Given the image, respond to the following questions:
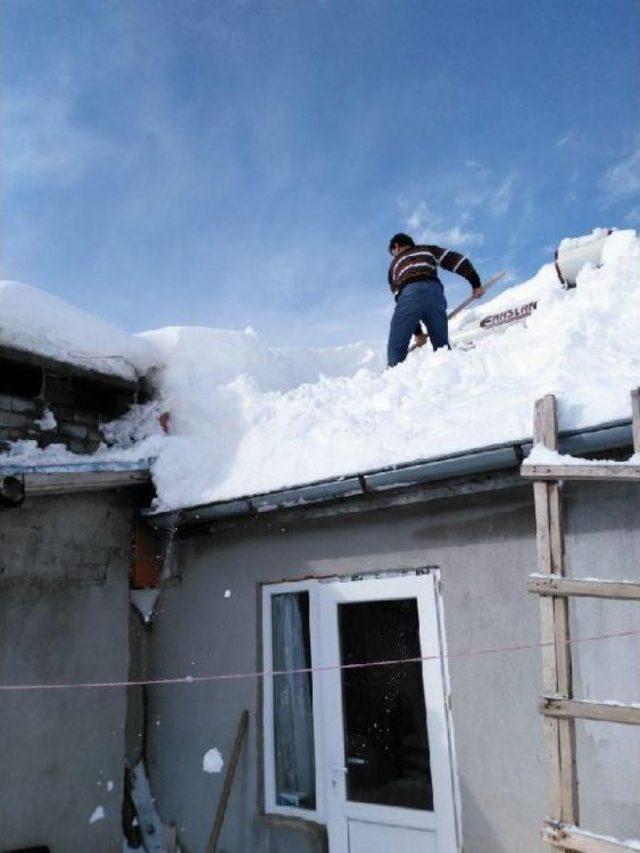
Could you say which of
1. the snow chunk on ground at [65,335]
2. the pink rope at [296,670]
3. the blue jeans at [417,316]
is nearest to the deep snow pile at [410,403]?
the snow chunk on ground at [65,335]

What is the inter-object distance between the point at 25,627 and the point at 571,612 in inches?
167

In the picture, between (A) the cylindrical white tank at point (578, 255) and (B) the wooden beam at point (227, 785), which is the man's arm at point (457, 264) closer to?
(A) the cylindrical white tank at point (578, 255)

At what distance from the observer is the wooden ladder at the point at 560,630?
317 cm

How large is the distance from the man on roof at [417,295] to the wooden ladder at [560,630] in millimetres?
3703

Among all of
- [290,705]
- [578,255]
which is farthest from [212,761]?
[578,255]

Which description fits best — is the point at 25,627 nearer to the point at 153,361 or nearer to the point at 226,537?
the point at 226,537

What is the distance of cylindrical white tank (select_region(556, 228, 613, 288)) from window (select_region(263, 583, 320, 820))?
5.74 metres

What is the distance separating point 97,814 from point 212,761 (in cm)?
111

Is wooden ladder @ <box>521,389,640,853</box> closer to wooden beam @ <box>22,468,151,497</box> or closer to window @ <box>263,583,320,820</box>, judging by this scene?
window @ <box>263,583,320,820</box>

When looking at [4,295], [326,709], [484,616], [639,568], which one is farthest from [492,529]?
[4,295]

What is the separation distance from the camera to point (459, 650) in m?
4.28

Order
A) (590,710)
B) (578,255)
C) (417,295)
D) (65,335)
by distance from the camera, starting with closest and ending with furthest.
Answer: (590,710) → (65,335) → (417,295) → (578,255)

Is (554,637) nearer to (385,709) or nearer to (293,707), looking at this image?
(385,709)

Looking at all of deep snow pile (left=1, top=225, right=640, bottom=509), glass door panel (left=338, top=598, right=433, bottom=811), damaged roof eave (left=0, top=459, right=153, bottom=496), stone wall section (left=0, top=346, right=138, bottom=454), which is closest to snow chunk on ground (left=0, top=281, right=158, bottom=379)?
stone wall section (left=0, top=346, right=138, bottom=454)
